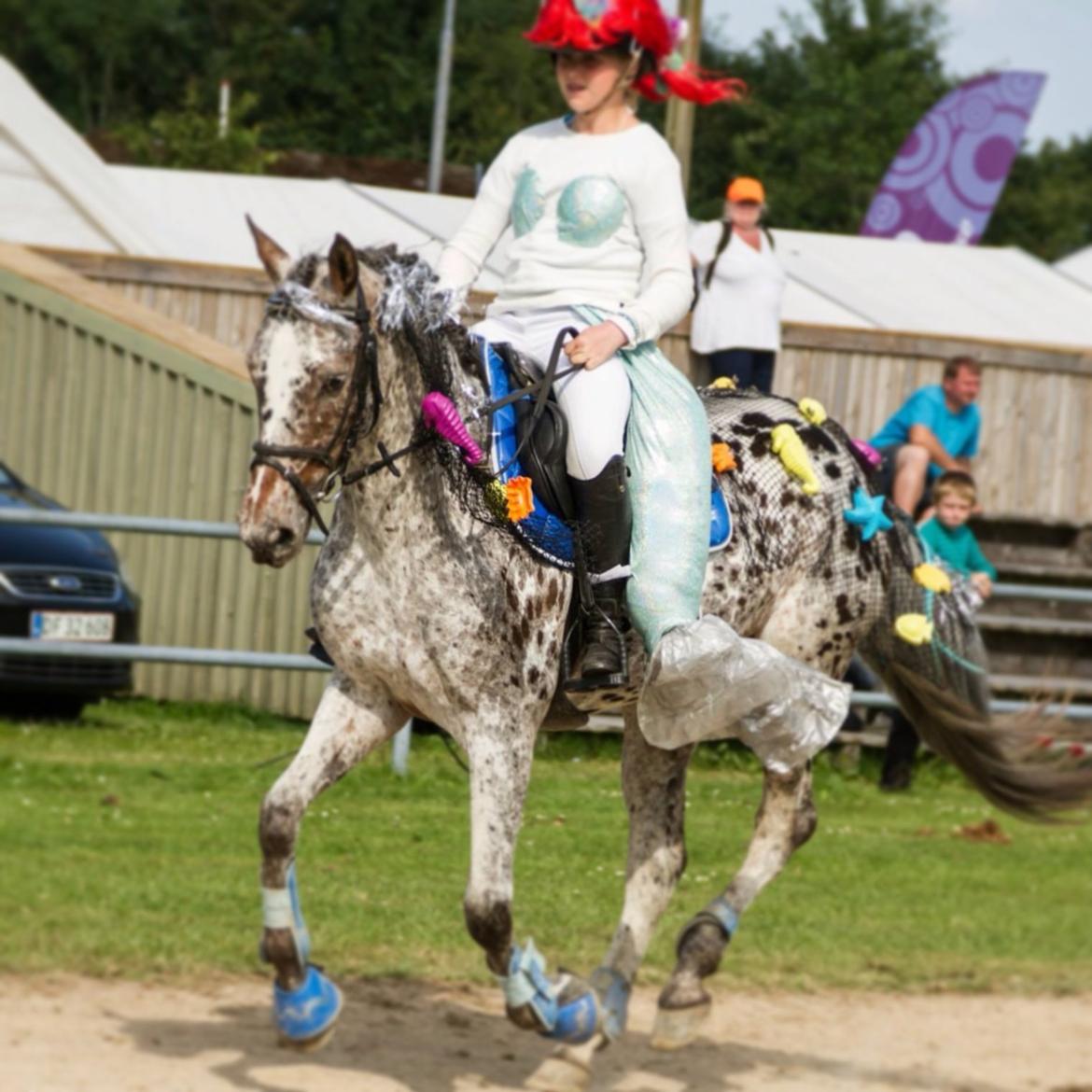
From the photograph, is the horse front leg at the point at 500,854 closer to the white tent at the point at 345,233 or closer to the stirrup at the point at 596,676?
the stirrup at the point at 596,676

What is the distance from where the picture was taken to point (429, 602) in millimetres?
5828

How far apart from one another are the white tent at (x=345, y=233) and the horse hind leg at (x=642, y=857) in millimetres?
8150

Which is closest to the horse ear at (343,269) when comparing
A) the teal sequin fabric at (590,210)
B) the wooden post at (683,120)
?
the teal sequin fabric at (590,210)

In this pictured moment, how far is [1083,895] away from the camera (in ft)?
32.5

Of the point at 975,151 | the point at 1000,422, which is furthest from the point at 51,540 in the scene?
the point at 975,151

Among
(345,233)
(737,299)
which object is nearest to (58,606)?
(737,299)

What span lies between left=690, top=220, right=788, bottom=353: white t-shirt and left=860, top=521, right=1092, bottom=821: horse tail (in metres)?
5.40

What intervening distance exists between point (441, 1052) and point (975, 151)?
25511 mm

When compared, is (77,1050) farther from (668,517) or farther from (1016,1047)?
(1016,1047)

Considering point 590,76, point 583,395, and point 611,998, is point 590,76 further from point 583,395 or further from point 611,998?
point 611,998

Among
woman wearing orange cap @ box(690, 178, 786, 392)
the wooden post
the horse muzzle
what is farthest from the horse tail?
the wooden post

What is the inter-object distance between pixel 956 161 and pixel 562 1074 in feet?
84.5

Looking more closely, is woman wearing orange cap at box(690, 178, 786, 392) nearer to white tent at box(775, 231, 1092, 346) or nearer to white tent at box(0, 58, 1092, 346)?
white tent at box(0, 58, 1092, 346)

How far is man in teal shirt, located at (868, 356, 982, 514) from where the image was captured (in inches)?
494
